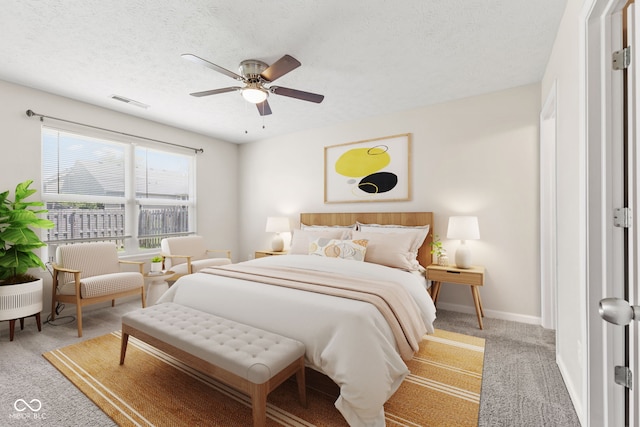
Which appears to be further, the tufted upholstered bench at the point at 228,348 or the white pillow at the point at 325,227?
the white pillow at the point at 325,227

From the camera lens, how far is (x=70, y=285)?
9.95 ft

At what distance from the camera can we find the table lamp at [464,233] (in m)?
3.13

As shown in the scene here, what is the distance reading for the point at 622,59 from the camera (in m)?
1.25

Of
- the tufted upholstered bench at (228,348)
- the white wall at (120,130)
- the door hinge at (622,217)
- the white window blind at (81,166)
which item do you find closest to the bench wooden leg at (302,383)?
the tufted upholstered bench at (228,348)

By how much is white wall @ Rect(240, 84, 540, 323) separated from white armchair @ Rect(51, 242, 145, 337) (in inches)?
121

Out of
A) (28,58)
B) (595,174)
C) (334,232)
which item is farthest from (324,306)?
(28,58)

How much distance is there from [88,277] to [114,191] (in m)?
1.26

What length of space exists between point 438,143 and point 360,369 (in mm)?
3038

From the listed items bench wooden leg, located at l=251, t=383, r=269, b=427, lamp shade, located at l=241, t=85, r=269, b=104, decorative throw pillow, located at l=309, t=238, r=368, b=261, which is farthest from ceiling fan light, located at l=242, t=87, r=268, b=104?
bench wooden leg, located at l=251, t=383, r=269, b=427

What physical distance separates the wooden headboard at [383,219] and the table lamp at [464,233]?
41cm

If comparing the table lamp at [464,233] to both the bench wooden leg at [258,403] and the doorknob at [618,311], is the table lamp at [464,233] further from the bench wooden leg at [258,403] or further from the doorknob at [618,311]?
the bench wooden leg at [258,403]

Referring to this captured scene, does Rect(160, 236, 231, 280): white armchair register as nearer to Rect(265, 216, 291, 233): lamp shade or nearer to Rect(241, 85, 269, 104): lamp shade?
Rect(265, 216, 291, 233): lamp shade

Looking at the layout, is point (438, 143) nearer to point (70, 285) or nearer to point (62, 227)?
point (70, 285)

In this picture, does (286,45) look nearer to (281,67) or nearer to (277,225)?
(281,67)
